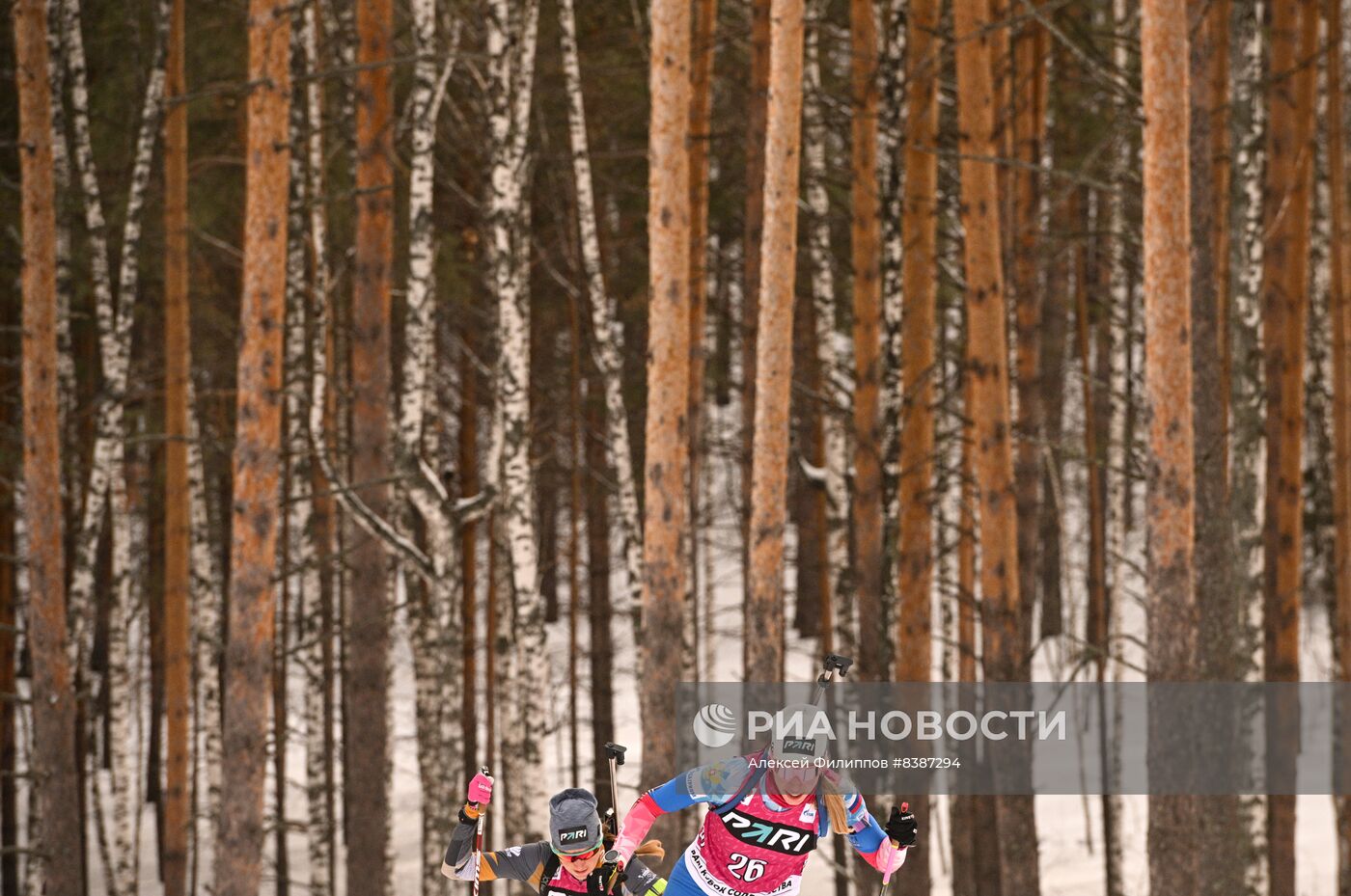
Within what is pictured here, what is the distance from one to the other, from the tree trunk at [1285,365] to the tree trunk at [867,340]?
303 centimetres

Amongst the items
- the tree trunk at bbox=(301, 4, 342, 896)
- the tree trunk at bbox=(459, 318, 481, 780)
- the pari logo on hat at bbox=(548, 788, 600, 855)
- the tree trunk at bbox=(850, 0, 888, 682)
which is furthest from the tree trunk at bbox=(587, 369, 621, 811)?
the pari logo on hat at bbox=(548, 788, 600, 855)

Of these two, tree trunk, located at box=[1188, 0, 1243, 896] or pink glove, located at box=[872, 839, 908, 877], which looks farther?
tree trunk, located at box=[1188, 0, 1243, 896]

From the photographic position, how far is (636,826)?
5.38 m

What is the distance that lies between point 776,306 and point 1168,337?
2.33 m

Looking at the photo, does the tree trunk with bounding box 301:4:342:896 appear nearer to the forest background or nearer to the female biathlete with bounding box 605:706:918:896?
the forest background

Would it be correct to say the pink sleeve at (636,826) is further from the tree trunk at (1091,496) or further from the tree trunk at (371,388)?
the tree trunk at (1091,496)

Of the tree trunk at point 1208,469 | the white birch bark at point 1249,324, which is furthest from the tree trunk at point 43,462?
the white birch bark at point 1249,324

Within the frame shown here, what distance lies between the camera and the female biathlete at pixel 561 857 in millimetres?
5184

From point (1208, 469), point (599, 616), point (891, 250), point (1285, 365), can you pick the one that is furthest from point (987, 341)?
point (599, 616)

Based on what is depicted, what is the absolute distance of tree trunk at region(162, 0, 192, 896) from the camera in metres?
10.6

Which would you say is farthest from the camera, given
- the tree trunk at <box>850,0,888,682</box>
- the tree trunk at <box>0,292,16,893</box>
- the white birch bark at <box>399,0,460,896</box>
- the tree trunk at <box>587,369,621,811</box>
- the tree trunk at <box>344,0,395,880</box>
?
the tree trunk at <box>587,369,621,811</box>

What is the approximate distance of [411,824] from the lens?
19641 millimetres

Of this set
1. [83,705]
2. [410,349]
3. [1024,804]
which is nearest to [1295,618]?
[1024,804]

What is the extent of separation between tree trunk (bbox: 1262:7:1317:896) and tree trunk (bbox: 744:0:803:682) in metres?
4.26
